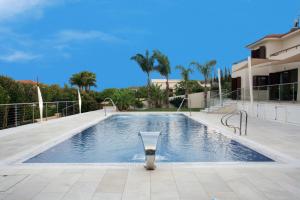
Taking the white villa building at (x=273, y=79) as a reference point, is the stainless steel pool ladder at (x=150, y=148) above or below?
below

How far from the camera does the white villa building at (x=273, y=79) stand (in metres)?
14.6

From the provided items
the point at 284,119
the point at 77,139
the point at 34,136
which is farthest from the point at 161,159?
the point at 284,119

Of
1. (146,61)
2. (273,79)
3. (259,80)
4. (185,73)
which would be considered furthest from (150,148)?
(185,73)

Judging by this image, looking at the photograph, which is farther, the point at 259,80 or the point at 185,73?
the point at 185,73

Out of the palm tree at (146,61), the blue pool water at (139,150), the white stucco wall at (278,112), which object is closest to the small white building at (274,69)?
the white stucco wall at (278,112)

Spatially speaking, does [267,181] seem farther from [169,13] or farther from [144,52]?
[169,13]

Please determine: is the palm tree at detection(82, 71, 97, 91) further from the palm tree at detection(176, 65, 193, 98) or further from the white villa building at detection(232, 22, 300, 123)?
the white villa building at detection(232, 22, 300, 123)

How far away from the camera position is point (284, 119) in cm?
1466

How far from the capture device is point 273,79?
21422 mm

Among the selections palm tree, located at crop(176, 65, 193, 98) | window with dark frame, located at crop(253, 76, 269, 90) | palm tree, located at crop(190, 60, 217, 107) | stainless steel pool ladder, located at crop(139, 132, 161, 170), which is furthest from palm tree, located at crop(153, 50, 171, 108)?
stainless steel pool ladder, located at crop(139, 132, 161, 170)

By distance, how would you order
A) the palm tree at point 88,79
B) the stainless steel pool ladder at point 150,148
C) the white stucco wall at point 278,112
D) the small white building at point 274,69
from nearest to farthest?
the stainless steel pool ladder at point 150,148 < the white stucco wall at point 278,112 < the small white building at point 274,69 < the palm tree at point 88,79

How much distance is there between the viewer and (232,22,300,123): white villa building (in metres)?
14.6

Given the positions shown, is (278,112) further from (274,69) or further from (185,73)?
(185,73)

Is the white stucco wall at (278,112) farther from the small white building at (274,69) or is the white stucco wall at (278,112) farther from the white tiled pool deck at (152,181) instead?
the white tiled pool deck at (152,181)
